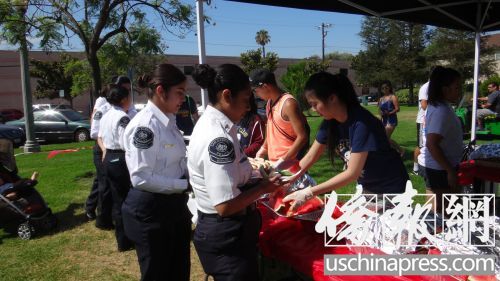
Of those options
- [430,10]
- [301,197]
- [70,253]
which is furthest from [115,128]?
[430,10]

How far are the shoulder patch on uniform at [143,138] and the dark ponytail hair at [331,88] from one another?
37.3 inches

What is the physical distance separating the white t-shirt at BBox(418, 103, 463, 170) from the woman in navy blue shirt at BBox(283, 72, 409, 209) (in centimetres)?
79

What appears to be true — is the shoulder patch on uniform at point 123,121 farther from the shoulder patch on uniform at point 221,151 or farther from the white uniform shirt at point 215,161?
the shoulder patch on uniform at point 221,151

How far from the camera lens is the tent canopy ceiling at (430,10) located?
4.72 meters

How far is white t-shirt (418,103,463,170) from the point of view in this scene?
2881 mm

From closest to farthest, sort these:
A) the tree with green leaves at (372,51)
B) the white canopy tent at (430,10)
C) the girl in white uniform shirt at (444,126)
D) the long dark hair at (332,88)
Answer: the long dark hair at (332,88), the girl in white uniform shirt at (444,126), the white canopy tent at (430,10), the tree with green leaves at (372,51)

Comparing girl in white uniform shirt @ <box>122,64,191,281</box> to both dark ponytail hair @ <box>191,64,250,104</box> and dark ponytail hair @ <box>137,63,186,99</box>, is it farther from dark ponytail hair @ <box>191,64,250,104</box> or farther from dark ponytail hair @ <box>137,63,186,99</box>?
dark ponytail hair @ <box>191,64,250,104</box>

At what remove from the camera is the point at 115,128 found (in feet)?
13.3

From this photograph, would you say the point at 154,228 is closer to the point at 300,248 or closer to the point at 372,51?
the point at 300,248

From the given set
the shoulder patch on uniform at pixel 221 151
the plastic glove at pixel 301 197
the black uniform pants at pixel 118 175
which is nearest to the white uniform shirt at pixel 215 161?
the shoulder patch on uniform at pixel 221 151

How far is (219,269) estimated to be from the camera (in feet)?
6.34

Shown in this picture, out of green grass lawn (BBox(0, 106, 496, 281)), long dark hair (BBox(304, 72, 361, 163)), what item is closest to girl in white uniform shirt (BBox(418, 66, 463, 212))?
green grass lawn (BBox(0, 106, 496, 281))

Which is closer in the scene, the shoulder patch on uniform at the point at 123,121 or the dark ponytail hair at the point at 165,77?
the dark ponytail hair at the point at 165,77

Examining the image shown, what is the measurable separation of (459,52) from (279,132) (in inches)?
1564
